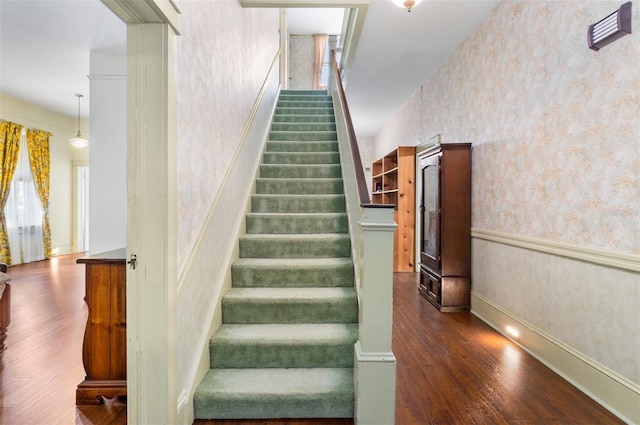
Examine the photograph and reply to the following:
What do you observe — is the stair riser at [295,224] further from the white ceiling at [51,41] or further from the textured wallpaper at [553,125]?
the white ceiling at [51,41]

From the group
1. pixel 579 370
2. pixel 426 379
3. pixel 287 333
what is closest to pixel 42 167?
pixel 287 333

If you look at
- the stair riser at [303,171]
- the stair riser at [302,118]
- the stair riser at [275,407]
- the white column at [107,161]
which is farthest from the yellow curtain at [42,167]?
the stair riser at [275,407]

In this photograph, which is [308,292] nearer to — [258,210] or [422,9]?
[258,210]

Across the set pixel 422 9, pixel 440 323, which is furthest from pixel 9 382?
pixel 422 9

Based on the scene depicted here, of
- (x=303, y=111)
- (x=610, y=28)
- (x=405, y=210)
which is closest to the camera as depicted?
(x=610, y=28)

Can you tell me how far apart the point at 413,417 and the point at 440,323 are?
1.48 m

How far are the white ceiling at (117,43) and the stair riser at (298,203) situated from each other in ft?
6.18

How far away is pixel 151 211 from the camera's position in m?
1.41

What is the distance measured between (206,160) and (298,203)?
128 cm

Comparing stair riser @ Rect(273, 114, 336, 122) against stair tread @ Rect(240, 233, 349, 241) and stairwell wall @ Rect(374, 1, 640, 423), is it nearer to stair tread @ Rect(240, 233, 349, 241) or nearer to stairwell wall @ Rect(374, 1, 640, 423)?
stairwell wall @ Rect(374, 1, 640, 423)

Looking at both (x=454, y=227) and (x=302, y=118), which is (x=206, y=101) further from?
(x=302, y=118)

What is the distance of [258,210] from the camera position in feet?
10.1

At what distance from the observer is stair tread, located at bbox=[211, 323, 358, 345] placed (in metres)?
1.90

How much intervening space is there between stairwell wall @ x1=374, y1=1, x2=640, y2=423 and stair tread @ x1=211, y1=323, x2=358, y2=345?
57.7 inches
